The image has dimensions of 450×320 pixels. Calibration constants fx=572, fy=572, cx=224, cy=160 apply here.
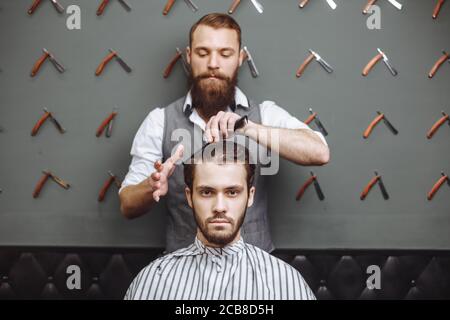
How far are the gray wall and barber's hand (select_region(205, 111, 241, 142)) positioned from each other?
0.92 meters

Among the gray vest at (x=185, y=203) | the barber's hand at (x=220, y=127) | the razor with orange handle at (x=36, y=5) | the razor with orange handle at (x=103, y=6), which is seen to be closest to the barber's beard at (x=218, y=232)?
the barber's hand at (x=220, y=127)

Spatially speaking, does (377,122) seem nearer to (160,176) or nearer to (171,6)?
(171,6)

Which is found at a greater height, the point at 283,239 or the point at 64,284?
the point at 283,239

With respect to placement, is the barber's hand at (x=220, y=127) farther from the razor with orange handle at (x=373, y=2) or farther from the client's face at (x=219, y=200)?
the razor with orange handle at (x=373, y=2)

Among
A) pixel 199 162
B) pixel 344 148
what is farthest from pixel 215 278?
pixel 344 148

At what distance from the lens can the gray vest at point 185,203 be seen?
2.53m

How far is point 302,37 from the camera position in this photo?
2.82 meters

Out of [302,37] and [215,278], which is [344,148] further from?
[215,278]

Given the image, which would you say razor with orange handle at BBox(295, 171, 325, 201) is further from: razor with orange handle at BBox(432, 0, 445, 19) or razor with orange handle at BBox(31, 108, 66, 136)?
razor with orange handle at BBox(31, 108, 66, 136)

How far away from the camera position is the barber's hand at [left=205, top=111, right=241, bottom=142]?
1.91m

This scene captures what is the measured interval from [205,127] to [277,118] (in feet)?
1.10

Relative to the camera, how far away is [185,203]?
8.29 feet

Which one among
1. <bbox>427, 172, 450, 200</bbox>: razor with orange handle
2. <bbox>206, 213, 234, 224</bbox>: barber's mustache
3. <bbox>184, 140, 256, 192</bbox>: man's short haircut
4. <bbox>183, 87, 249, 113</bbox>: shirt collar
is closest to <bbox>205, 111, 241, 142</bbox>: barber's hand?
<bbox>184, 140, 256, 192</bbox>: man's short haircut
